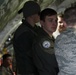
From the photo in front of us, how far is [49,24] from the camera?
3.57 metres

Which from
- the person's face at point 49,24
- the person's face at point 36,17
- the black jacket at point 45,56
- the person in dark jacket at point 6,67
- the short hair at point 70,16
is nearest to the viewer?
the short hair at point 70,16

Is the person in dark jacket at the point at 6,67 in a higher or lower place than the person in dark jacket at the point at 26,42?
lower

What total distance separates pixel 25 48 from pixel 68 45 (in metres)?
0.88

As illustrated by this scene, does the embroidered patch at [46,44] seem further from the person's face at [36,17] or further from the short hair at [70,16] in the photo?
the person's face at [36,17]

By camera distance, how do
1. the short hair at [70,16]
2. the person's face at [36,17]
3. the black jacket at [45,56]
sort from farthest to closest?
1. the person's face at [36,17]
2. the black jacket at [45,56]
3. the short hair at [70,16]

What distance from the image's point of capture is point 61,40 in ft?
10.1

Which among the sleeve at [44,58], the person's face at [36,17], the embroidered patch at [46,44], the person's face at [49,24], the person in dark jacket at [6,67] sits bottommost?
the person in dark jacket at [6,67]

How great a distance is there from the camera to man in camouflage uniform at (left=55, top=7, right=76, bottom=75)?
9.77ft

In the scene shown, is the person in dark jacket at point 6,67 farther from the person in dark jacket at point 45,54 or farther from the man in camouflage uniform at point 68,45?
the man in camouflage uniform at point 68,45

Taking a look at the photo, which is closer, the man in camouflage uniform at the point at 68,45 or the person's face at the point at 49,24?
the man in camouflage uniform at the point at 68,45

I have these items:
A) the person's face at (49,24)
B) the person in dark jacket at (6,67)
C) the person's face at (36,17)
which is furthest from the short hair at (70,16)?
the person in dark jacket at (6,67)

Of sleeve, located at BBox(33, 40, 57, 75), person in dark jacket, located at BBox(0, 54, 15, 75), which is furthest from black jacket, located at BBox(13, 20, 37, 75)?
person in dark jacket, located at BBox(0, 54, 15, 75)

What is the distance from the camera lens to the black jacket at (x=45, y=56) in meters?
Answer: 3.34

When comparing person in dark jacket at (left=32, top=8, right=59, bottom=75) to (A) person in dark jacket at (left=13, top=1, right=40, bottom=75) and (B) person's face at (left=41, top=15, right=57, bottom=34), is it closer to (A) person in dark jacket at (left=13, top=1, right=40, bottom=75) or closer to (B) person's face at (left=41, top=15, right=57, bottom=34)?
(B) person's face at (left=41, top=15, right=57, bottom=34)
